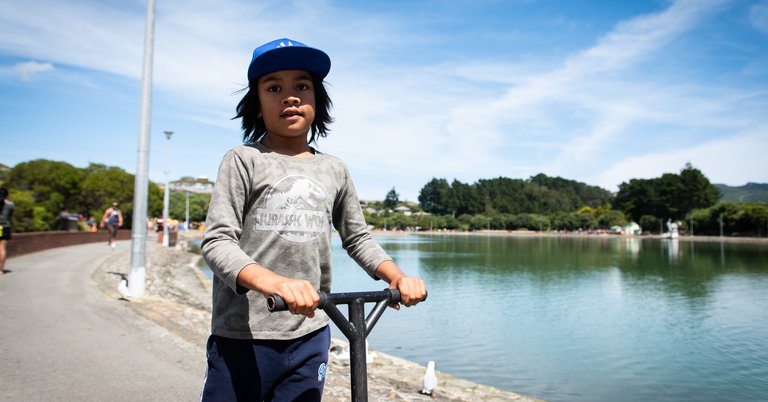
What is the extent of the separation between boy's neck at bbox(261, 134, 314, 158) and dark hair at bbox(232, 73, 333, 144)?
0.10 metres

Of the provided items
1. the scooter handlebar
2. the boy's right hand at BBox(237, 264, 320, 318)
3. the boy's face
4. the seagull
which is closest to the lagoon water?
the seagull

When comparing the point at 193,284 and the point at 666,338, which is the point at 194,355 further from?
the point at 193,284

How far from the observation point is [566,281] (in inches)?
1096

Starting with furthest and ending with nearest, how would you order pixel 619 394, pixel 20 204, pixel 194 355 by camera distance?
pixel 20 204 < pixel 619 394 < pixel 194 355

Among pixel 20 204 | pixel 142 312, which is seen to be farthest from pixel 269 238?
pixel 20 204

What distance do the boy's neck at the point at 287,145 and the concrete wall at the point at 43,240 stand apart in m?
15.7

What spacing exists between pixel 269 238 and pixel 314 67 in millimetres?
674

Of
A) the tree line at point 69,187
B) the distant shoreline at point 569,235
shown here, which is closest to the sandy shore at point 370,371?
the tree line at point 69,187

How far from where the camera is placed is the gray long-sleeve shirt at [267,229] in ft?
6.10

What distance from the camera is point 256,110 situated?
7.41 feet

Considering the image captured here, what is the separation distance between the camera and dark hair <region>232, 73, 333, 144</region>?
220 cm

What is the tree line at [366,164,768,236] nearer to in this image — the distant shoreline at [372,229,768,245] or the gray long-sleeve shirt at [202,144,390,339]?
the distant shoreline at [372,229,768,245]

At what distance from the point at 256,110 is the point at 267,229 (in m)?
0.59

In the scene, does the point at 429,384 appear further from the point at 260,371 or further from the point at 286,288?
the point at 286,288
